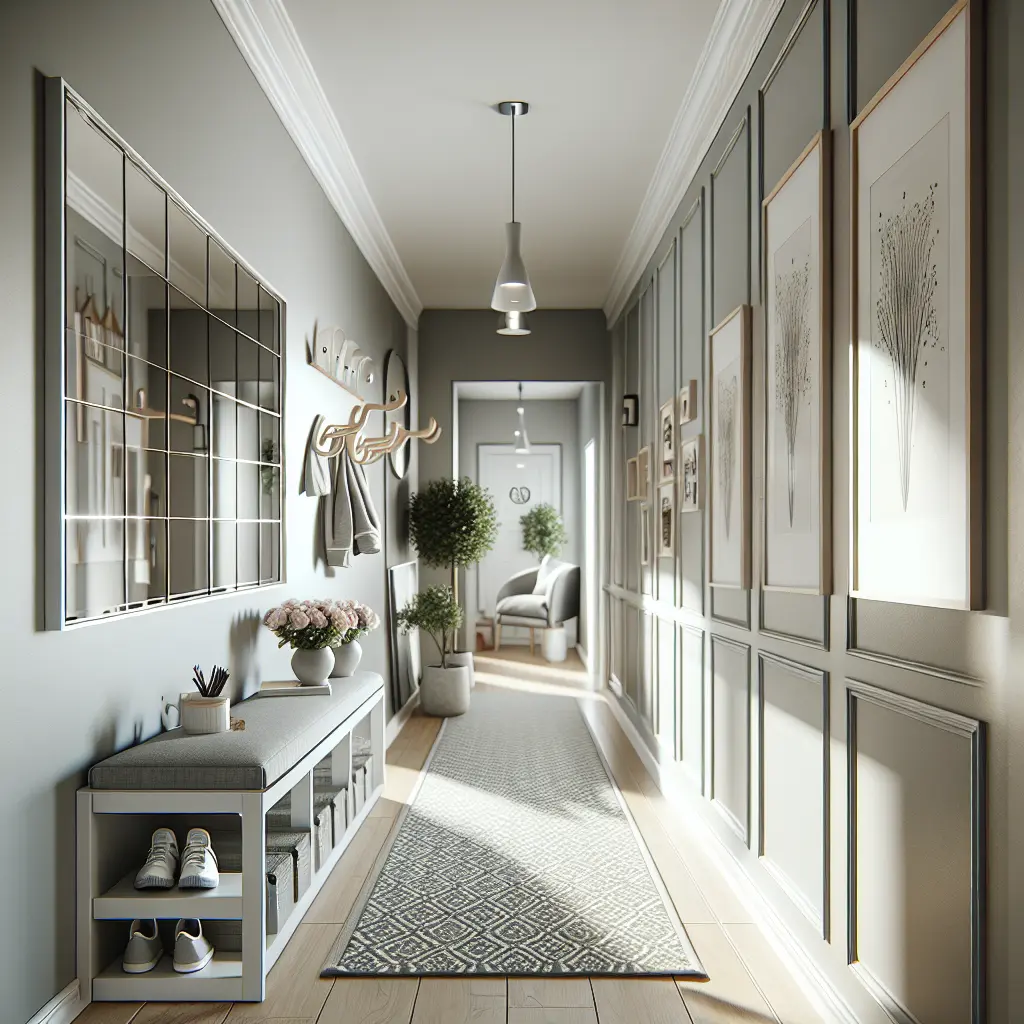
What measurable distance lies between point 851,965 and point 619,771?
246 cm

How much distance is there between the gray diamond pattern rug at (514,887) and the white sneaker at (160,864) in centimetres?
49

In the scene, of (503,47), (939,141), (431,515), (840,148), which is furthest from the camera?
(431,515)

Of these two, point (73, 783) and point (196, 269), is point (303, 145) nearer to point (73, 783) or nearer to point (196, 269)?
point (196, 269)

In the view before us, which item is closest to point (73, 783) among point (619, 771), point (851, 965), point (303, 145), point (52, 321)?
point (52, 321)

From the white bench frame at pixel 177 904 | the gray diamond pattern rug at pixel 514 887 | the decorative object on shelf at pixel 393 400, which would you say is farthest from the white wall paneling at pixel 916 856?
the decorative object on shelf at pixel 393 400

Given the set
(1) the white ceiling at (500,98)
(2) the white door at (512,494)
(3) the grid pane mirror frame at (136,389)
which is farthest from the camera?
(2) the white door at (512,494)

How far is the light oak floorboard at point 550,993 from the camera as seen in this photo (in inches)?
82.8

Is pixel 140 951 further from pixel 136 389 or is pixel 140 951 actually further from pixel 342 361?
pixel 342 361

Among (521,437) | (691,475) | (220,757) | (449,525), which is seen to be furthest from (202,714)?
(521,437)

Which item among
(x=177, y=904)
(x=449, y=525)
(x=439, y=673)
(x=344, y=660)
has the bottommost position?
(x=439, y=673)

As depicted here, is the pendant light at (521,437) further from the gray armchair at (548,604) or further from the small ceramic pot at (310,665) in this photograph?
the small ceramic pot at (310,665)

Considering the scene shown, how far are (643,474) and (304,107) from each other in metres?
2.55

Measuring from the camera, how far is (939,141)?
4.96 feet

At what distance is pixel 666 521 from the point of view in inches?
162
